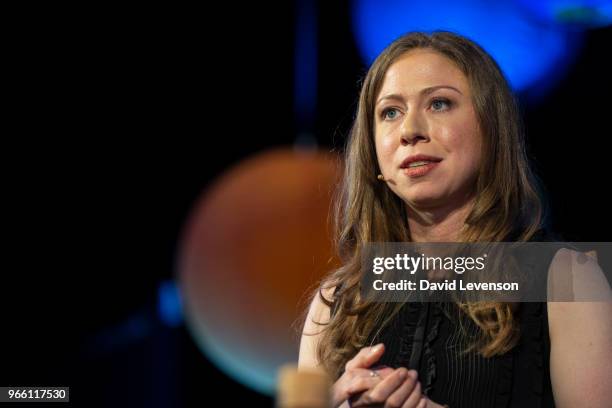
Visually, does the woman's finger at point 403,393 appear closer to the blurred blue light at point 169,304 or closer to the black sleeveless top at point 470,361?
the black sleeveless top at point 470,361

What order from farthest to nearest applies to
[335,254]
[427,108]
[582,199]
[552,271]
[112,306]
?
[112,306] < [582,199] < [335,254] < [427,108] < [552,271]

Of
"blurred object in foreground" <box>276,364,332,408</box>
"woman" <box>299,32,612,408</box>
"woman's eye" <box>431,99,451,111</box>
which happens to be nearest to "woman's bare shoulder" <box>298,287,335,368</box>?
"woman" <box>299,32,612,408</box>

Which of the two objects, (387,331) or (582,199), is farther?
(582,199)

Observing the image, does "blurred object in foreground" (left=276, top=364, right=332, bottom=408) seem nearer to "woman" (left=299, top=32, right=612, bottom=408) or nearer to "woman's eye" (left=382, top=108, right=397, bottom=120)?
"woman" (left=299, top=32, right=612, bottom=408)

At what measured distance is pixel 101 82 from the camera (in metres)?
3.57

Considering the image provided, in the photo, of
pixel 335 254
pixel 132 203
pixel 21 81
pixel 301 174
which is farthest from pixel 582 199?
pixel 21 81

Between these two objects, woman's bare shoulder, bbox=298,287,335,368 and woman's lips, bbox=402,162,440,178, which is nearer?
woman's lips, bbox=402,162,440,178

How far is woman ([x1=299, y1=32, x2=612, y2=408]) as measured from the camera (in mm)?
1546

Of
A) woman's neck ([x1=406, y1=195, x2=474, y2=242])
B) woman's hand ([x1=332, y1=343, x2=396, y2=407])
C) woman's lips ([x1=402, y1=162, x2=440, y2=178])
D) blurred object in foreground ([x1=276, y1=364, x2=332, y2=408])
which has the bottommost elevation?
blurred object in foreground ([x1=276, y1=364, x2=332, y2=408])

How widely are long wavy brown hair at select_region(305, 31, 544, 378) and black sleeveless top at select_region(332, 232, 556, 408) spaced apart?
2 centimetres

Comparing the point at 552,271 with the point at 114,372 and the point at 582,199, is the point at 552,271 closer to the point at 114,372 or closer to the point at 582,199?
the point at 582,199

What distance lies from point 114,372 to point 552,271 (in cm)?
213

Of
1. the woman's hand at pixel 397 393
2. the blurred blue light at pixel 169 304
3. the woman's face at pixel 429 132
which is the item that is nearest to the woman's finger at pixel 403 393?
the woman's hand at pixel 397 393

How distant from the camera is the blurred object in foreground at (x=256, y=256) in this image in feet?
11.1
